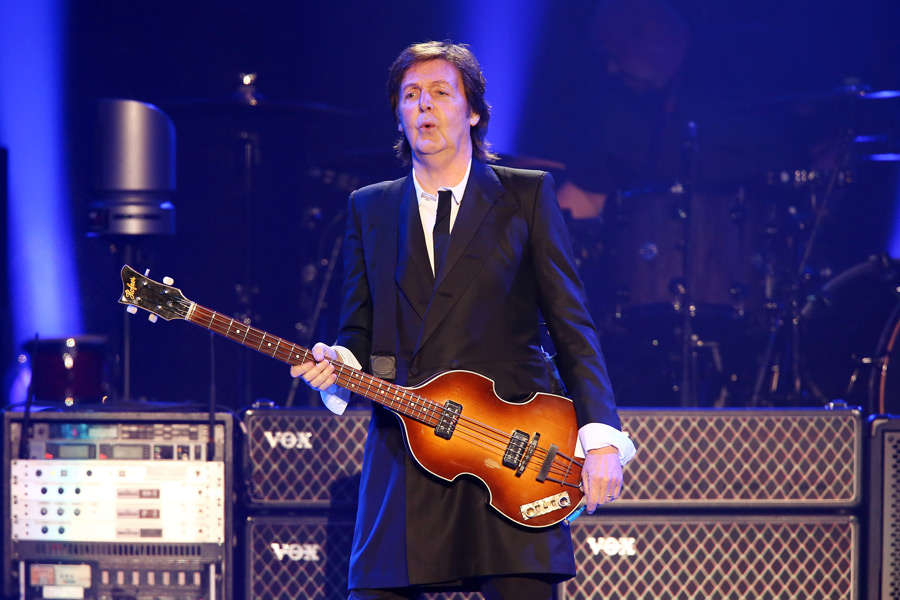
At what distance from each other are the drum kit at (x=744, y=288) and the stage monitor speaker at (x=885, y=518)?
2095mm

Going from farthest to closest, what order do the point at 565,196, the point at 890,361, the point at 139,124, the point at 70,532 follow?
1. the point at 565,196
2. the point at 890,361
3. the point at 139,124
4. the point at 70,532

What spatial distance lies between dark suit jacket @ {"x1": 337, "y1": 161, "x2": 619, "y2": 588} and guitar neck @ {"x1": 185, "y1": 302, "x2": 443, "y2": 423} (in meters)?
0.08

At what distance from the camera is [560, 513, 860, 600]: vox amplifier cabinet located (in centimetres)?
354

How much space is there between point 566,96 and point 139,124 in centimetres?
373

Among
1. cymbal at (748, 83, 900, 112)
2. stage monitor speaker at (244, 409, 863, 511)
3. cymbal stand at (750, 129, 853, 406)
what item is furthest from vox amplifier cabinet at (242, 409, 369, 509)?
cymbal at (748, 83, 900, 112)

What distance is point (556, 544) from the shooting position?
239 cm

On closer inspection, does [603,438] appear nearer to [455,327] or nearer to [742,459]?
[455,327]

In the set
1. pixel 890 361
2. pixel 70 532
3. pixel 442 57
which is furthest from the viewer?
pixel 890 361

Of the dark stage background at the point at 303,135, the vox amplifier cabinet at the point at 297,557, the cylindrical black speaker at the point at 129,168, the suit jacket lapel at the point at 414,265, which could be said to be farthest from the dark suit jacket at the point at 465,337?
the dark stage background at the point at 303,135

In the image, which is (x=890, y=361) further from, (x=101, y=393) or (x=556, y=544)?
(x=101, y=393)

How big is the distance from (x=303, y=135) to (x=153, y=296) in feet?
14.2

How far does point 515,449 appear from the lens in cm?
239

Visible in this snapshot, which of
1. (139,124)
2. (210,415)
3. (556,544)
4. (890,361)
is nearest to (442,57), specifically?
(556,544)

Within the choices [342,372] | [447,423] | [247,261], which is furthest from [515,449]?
[247,261]
